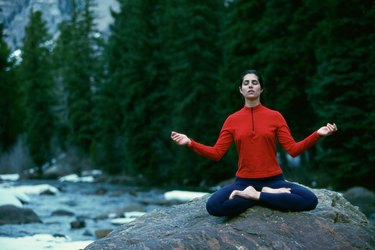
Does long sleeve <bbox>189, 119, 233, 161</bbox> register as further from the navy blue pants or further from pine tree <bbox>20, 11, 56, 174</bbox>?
pine tree <bbox>20, 11, 56, 174</bbox>

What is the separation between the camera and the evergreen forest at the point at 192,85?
17.0m

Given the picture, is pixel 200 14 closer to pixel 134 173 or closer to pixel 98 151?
pixel 134 173

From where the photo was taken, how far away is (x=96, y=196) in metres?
21.1

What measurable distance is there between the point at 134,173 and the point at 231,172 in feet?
31.8

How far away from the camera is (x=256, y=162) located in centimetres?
549

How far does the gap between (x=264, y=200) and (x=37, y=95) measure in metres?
42.5

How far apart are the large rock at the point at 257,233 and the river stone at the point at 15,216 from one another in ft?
24.2

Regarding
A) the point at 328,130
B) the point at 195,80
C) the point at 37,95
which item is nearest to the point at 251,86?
the point at 328,130

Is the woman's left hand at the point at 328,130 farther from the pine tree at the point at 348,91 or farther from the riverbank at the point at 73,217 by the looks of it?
the pine tree at the point at 348,91

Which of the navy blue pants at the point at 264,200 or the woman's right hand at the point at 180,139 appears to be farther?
the navy blue pants at the point at 264,200

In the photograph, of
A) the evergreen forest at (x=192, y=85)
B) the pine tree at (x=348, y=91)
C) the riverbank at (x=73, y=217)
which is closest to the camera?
the riverbank at (x=73, y=217)

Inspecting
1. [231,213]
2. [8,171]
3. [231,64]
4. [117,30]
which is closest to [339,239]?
[231,213]

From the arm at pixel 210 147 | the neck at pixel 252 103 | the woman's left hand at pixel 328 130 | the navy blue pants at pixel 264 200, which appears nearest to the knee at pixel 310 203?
the navy blue pants at pixel 264 200

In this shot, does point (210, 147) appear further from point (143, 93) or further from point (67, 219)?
point (143, 93)
